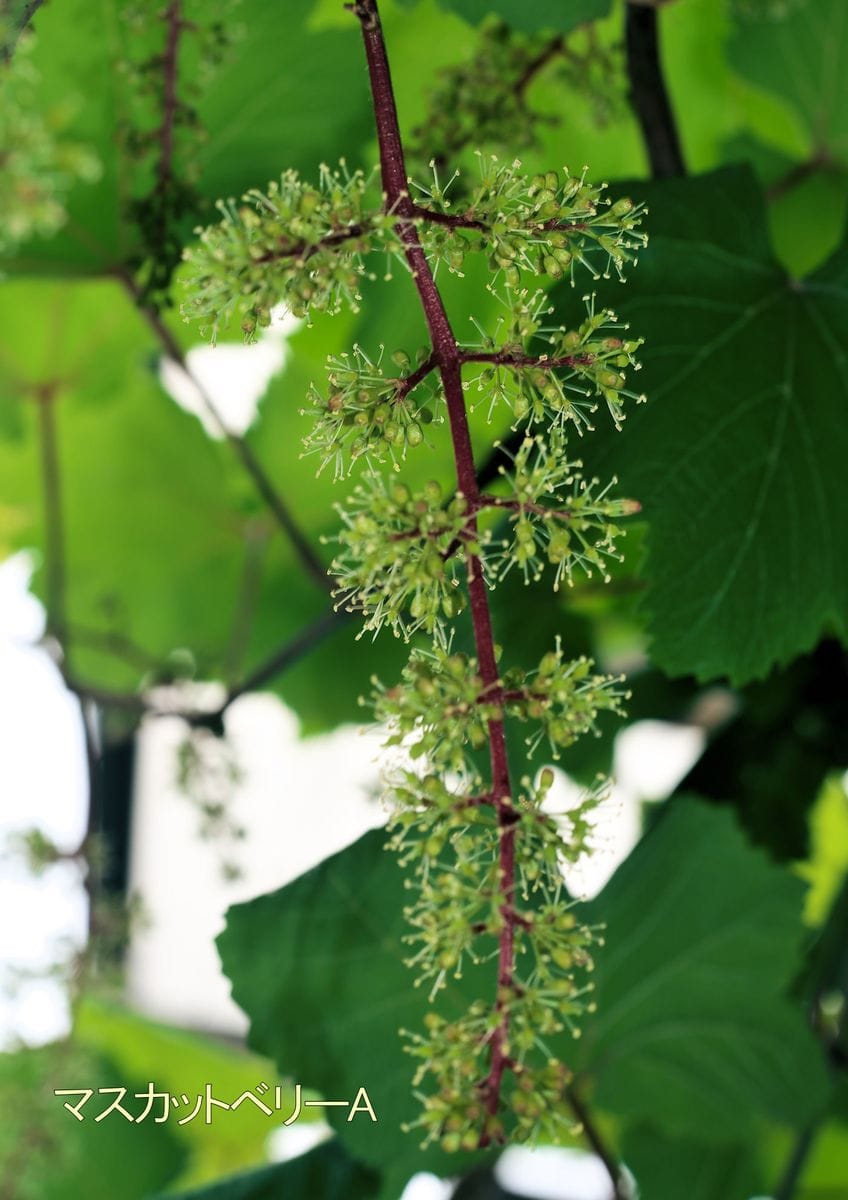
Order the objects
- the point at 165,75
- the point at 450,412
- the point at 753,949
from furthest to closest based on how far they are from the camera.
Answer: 1. the point at 753,949
2. the point at 165,75
3. the point at 450,412

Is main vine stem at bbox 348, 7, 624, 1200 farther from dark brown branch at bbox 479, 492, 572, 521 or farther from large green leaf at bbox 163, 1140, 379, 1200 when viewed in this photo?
large green leaf at bbox 163, 1140, 379, 1200

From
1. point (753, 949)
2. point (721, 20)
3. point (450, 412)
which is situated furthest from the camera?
point (721, 20)

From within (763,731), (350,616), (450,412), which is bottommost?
(763,731)

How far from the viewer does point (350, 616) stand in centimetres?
41

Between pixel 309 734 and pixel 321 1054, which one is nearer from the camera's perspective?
pixel 321 1054

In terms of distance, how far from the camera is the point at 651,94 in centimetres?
39

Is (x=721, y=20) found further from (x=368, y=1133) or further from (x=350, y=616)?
(x=368, y=1133)

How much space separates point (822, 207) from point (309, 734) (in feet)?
1.09

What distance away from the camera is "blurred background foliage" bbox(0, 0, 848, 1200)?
1.10 feet

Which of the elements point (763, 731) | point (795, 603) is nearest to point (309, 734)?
point (763, 731)

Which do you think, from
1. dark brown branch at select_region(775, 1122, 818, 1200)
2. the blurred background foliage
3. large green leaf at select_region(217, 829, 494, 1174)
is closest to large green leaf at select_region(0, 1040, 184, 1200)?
the blurred background foliage

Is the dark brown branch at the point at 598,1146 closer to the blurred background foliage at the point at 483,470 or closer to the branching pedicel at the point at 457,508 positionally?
the blurred background foliage at the point at 483,470

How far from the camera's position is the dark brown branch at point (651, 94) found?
37 cm

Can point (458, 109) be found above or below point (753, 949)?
above
